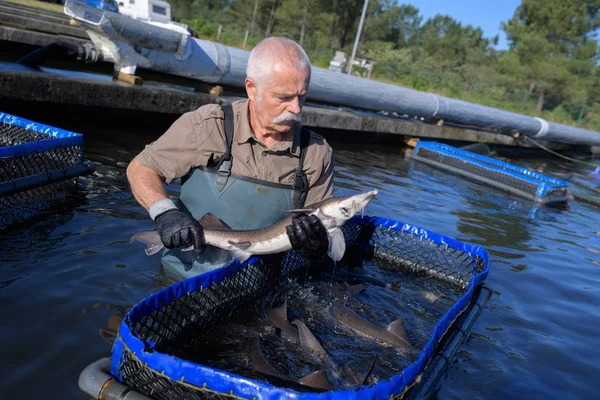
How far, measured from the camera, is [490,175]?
484 inches

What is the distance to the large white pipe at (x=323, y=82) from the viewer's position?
29.5 ft

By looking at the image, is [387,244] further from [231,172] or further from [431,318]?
[231,172]

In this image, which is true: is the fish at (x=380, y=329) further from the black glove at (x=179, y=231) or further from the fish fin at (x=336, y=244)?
the black glove at (x=179, y=231)

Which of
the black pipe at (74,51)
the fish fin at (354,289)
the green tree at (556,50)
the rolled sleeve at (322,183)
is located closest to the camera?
the rolled sleeve at (322,183)

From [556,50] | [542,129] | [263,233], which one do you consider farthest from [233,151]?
[556,50]

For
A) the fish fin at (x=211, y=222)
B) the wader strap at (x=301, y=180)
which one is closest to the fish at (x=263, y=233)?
the fish fin at (x=211, y=222)

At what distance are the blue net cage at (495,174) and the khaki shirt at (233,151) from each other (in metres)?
8.82

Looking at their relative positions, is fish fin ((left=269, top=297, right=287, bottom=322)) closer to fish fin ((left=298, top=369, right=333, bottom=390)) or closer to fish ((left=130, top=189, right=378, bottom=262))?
fish ((left=130, top=189, right=378, bottom=262))

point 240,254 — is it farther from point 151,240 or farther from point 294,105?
point 294,105

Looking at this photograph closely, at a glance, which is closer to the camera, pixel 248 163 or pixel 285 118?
pixel 285 118

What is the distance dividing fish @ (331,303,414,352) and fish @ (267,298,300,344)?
0.53 m

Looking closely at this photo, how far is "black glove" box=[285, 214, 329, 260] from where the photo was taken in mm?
3549

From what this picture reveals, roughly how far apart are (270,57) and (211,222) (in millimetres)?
1198

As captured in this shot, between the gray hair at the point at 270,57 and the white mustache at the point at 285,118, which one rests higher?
the gray hair at the point at 270,57
